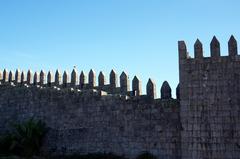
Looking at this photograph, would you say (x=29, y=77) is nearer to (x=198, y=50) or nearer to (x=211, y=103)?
(x=198, y=50)

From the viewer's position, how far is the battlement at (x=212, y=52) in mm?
14273

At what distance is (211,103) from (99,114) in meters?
4.77

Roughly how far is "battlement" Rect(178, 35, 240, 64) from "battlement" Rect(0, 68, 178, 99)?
4.51ft

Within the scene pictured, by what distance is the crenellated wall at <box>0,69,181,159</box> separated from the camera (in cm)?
1527

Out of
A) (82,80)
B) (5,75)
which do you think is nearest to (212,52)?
(82,80)

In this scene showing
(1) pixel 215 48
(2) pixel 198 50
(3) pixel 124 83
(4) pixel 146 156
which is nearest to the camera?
(1) pixel 215 48

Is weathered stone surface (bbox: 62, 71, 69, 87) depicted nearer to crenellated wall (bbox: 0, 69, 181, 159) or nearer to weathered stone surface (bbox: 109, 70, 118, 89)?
crenellated wall (bbox: 0, 69, 181, 159)

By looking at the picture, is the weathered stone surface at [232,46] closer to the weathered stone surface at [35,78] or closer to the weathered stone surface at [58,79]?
the weathered stone surface at [58,79]

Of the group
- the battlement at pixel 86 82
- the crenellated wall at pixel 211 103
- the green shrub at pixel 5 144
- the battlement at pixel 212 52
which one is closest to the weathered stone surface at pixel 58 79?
the battlement at pixel 86 82

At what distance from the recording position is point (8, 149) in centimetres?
1894

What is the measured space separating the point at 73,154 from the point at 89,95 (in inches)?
97.6

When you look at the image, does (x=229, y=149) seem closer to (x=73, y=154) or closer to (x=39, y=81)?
(x=73, y=154)

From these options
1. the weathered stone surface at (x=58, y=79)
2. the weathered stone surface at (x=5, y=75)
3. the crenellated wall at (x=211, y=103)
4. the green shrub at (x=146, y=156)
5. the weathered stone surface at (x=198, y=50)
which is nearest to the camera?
the crenellated wall at (x=211, y=103)

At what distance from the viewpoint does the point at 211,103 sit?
14219 millimetres
